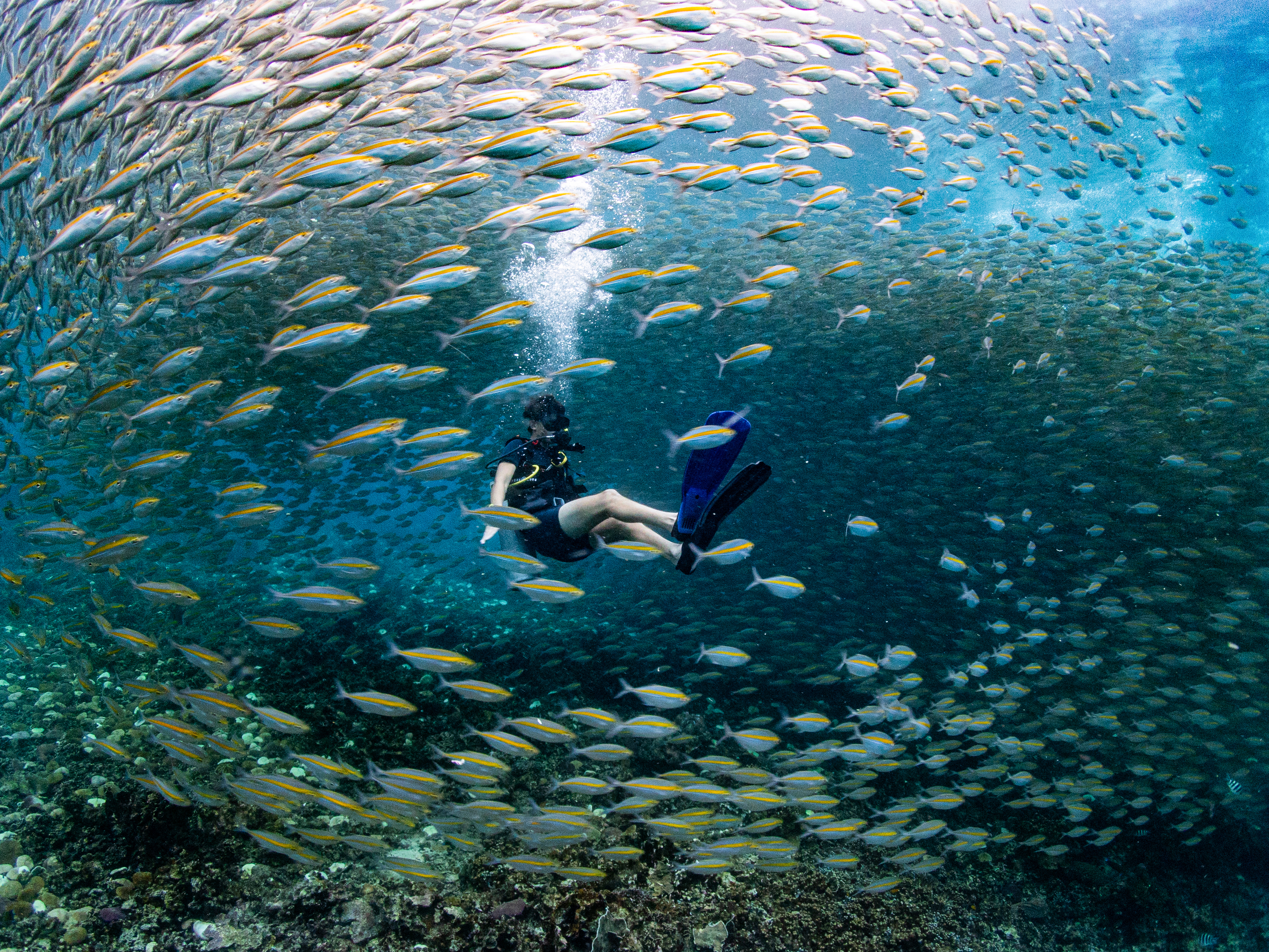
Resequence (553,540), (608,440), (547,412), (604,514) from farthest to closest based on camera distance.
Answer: (608,440), (547,412), (553,540), (604,514)

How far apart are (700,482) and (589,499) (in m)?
0.94

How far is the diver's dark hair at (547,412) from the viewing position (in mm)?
5270

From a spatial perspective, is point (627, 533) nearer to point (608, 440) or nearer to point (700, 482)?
point (700, 482)

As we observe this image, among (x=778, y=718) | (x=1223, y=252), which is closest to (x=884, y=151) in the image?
(x=1223, y=252)

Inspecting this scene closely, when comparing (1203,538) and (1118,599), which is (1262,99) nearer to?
(1203,538)

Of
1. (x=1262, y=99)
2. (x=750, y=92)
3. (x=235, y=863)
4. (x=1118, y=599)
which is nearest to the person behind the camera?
(x=235, y=863)

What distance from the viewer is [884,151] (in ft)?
81.8

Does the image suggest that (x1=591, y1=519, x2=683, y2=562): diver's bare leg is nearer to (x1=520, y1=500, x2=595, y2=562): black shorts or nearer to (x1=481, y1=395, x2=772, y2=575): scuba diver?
(x1=481, y1=395, x2=772, y2=575): scuba diver

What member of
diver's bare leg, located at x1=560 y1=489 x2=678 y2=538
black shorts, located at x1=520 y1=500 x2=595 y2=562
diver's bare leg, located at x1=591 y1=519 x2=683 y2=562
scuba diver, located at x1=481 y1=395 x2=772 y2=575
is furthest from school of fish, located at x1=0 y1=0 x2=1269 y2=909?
black shorts, located at x1=520 y1=500 x2=595 y2=562

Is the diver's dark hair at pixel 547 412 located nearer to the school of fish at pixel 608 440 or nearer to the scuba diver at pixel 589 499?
the scuba diver at pixel 589 499

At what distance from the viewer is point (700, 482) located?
185 inches

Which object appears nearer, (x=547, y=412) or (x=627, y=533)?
(x=627, y=533)

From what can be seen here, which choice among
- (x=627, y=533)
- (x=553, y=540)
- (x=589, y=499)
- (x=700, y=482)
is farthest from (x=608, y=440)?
(x=700, y=482)

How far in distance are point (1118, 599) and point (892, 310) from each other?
601cm
